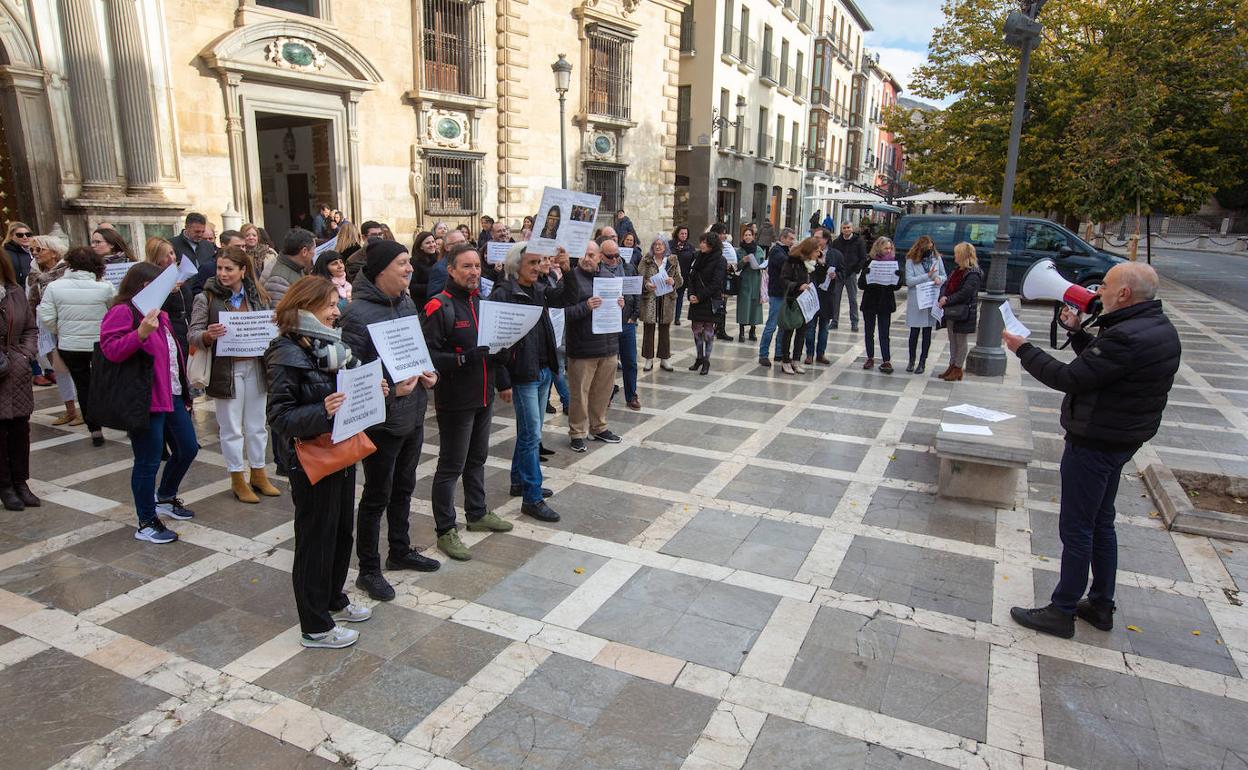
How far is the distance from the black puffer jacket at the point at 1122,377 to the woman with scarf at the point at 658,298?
18.7 feet

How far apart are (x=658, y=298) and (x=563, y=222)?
418 centimetres

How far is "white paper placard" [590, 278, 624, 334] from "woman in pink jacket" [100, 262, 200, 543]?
118 inches

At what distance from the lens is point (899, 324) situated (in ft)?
47.6

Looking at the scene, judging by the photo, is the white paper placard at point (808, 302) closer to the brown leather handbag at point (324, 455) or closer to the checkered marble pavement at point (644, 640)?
the checkered marble pavement at point (644, 640)

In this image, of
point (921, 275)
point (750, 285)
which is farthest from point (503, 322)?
point (750, 285)

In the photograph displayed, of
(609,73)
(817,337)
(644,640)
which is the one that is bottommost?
(644,640)

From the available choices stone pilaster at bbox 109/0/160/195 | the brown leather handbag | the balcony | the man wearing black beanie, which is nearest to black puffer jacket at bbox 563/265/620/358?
the man wearing black beanie

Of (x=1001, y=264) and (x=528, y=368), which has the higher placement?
(x=1001, y=264)

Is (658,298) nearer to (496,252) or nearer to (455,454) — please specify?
(496,252)

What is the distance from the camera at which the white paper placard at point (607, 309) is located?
6.20 m

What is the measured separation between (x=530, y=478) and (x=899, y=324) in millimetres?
11179

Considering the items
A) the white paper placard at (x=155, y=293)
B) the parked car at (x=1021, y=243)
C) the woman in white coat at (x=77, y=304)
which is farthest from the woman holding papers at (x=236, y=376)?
the parked car at (x=1021, y=243)

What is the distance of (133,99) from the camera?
36.0ft

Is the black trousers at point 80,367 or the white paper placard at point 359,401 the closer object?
the white paper placard at point 359,401
